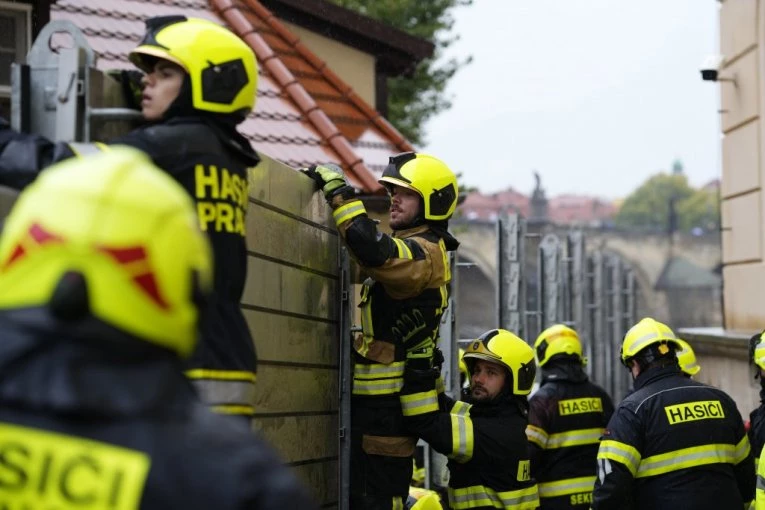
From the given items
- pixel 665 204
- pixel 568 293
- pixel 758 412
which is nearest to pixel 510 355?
pixel 758 412

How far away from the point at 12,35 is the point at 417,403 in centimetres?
470

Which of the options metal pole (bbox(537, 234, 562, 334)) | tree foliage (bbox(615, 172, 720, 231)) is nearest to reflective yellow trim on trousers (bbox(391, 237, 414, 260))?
metal pole (bbox(537, 234, 562, 334))

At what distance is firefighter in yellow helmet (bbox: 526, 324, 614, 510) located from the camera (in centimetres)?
890

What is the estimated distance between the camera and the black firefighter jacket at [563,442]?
890 cm

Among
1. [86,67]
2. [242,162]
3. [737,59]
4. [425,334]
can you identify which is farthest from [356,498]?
[737,59]

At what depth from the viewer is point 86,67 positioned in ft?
13.6

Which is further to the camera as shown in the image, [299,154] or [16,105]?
[299,154]

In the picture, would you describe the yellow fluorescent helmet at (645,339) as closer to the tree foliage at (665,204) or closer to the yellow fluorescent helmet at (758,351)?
the yellow fluorescent helmet at (758,351)

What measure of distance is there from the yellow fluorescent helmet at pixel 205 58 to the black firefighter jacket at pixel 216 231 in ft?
0.30

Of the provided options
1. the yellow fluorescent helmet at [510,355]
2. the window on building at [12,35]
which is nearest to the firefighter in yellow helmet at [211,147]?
the yellow fluorescent helmet at [510,355]

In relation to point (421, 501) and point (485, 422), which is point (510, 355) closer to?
point (485, 422)

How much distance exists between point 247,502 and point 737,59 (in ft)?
44.6

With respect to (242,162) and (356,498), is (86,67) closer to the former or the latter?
(242,162)

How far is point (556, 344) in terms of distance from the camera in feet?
31.2
